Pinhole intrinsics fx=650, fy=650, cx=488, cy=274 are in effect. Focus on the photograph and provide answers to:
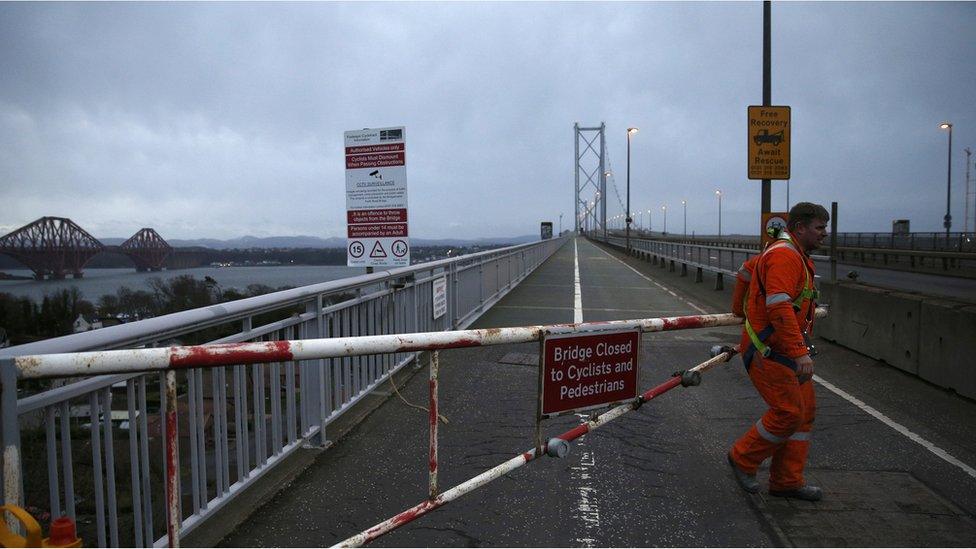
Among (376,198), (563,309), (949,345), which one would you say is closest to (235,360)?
(376,198)

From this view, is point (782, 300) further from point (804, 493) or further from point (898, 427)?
point (898, 427)

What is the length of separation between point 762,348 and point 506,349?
5.58 metres

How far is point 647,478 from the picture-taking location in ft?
14.5

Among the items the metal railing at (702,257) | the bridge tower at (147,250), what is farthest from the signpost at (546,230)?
the bridge tower at (147,250)

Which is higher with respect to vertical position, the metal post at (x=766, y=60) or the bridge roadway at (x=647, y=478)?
the metal post at (x=766, y=60)

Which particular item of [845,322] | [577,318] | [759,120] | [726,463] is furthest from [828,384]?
[759,120]

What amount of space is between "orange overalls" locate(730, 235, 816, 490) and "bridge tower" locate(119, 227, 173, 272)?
12912 mm

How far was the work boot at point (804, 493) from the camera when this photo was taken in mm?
3986

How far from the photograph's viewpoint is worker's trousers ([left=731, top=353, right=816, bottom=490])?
3859 mm

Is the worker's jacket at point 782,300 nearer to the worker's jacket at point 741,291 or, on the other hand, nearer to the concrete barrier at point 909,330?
the worker's jacket at point 741,291

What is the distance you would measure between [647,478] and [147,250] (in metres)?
15.5

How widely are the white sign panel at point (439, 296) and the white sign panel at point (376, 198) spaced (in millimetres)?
569

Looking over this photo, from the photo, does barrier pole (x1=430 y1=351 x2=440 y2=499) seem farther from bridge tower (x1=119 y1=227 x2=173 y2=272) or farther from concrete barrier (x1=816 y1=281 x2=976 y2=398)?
bridge tower (x1=119 y1=227 x2=173 y2=272)

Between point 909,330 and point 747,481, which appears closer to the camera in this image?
point 747,481
